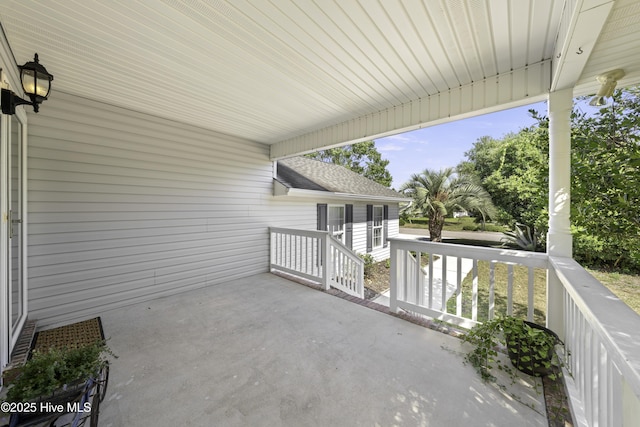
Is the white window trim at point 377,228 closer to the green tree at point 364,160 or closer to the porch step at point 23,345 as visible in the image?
the porch step at point 23,345

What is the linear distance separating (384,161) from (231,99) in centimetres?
1897

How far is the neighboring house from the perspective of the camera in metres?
6.33

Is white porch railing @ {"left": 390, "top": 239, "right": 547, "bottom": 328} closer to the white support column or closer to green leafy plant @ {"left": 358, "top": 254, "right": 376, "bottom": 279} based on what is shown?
the white support column

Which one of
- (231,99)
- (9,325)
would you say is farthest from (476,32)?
(9,325)

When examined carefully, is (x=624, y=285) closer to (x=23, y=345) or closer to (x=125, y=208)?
(x=125, y=208)

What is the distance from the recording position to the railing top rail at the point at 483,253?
2465 millimetres

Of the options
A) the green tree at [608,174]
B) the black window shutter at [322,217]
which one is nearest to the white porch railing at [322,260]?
the black window shutter at [322,217]

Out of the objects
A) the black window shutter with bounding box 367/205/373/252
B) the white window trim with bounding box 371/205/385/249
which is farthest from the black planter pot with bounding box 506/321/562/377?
the white window trim with bounding box 371/205/385/249

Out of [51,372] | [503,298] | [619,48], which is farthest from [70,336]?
[503,298]

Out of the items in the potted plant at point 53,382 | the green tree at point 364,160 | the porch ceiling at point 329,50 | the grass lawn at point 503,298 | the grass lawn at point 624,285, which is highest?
the green tree at point 364,160

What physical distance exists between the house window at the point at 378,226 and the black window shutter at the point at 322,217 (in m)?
2.98

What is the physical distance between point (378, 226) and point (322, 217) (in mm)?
3457

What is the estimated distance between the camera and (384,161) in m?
20.9

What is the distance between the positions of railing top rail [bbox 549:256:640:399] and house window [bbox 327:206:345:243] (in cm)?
612
